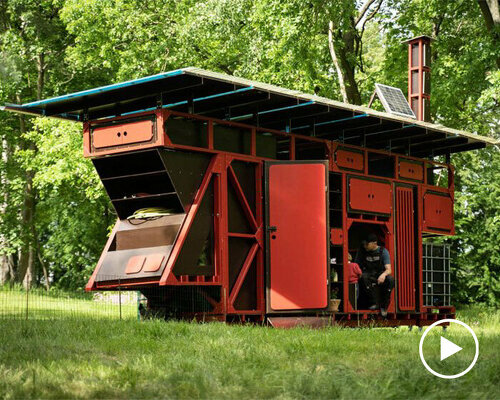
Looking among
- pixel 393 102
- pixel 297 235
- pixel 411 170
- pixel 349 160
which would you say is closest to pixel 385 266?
pixel 349 160

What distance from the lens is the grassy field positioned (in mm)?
8547

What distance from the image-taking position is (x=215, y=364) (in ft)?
32.2

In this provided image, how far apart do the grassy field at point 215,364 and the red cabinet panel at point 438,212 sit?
7.66 meters

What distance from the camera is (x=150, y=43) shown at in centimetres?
3197

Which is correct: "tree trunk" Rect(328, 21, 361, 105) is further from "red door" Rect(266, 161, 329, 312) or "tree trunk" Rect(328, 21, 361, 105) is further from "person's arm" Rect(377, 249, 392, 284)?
"red door" Rect(266, 161, 329, 312)

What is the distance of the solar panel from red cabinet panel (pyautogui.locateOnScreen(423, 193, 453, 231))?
1.86 metres

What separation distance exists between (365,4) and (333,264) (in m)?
17.3

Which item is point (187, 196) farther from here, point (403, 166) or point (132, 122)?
point (403, 166)

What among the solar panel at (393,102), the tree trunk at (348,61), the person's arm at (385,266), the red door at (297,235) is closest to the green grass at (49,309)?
the red door at (297,235)

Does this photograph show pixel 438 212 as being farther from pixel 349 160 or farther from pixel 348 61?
pixel 348 61

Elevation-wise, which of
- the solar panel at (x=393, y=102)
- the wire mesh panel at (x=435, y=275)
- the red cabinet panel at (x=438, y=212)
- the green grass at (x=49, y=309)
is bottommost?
the green grass at (x=49, y=309)

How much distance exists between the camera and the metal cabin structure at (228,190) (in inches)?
593

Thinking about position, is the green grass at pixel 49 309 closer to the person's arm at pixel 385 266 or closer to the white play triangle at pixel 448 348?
the person's arm at pixel 385 266

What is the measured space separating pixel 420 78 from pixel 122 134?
11.1 meters
